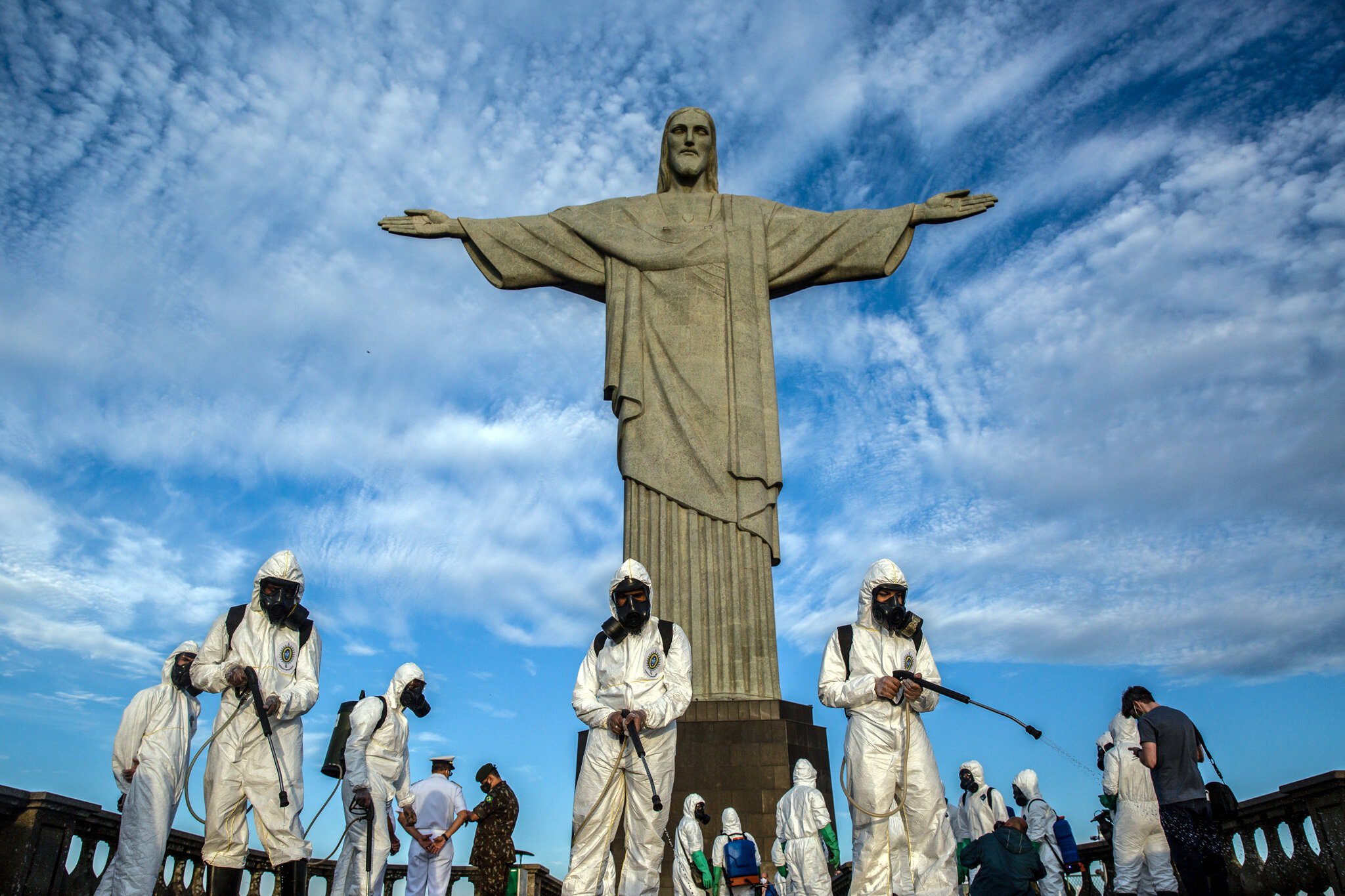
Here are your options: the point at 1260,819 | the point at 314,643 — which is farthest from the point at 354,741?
the point at 1260,819

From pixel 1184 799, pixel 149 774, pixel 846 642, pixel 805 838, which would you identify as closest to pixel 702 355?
pixel 805 838

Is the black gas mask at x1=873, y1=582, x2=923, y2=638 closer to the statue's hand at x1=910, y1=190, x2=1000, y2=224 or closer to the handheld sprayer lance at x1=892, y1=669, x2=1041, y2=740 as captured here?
the handheld sprayer lance at x1=892, y1=669, x2=1041, y2=740

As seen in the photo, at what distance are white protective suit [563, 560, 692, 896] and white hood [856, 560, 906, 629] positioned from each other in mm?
1480

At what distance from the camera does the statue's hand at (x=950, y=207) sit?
1476 centimetres

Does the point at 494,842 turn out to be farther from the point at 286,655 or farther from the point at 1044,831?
the point at 1044,831

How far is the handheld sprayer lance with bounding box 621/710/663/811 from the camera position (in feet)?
24.6

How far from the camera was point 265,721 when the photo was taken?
784 cm

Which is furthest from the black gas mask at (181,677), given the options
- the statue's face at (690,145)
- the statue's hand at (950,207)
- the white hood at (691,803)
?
the statue's hand at (950,207)

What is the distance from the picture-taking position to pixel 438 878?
1035 centimetres

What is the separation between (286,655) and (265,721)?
0.77 m

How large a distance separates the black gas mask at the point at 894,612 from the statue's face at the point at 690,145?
29.3ft

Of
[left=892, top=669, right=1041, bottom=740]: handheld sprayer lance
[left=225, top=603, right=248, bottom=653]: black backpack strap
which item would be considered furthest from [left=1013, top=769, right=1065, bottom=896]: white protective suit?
[left=225, top=603, right=248, bottom=653]: black backpack strap

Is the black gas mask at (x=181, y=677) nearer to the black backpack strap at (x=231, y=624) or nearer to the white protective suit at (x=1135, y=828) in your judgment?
the black backpack strap at (x=231, y=624)

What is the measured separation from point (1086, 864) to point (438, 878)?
9163mm
